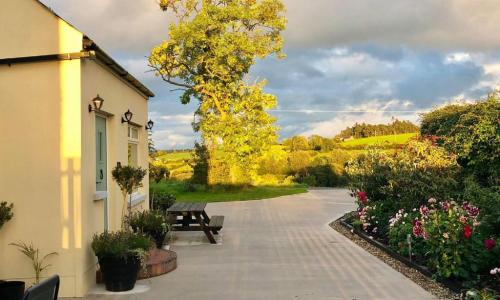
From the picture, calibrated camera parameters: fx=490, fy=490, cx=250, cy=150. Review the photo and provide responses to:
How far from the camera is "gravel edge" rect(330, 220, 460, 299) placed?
243 inches

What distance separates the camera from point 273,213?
55.2 feet

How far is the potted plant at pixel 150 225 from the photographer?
8984 mm

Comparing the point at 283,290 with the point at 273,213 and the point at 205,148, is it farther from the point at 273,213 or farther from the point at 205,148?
the point at 205,148

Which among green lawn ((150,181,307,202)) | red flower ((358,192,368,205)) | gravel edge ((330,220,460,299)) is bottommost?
gravel edge ((330,220,460,299))

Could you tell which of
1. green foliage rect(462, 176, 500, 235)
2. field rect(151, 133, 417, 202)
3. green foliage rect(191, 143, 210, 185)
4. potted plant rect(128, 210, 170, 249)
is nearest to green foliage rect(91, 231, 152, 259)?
potted plant rect(128, 210, 170, 249)

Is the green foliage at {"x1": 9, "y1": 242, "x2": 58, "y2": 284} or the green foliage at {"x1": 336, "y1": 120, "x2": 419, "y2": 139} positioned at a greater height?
the green foliage at {"x1": 336, "y1": 120, "x2": 419, "y2": 139}

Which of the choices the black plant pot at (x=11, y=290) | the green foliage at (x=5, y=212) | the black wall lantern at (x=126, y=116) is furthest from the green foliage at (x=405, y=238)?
the green foliage at (x=5, y=212)

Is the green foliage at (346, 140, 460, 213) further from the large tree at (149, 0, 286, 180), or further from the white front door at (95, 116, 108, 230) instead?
the large tree at (149, 0, 286, 180)

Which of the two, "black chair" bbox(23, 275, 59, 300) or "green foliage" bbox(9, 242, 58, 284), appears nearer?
"black chair" bbox(23, 275, 59, 300)

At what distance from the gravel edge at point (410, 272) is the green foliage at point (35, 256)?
4.83m

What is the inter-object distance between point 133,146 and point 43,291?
28.1ft

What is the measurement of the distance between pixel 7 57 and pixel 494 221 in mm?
6493

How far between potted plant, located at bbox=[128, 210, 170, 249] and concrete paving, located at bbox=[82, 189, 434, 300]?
0.54 m

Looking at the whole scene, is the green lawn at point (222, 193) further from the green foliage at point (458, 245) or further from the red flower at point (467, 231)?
the red flower at point (467, 231)
